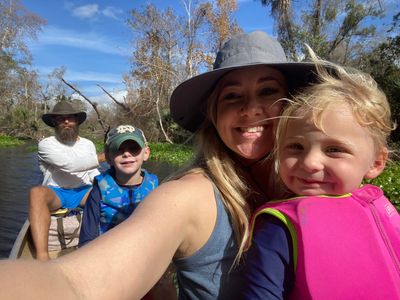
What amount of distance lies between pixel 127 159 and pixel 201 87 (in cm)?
147

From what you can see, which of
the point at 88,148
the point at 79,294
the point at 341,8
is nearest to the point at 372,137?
the point at 79,294

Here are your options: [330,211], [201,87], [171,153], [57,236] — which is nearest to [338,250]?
[330,211]

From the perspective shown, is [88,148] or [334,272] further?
[88,148]

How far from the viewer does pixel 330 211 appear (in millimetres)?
1045

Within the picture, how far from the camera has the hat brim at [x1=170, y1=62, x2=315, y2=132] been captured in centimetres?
143

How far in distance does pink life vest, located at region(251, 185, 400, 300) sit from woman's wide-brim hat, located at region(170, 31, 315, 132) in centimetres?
55

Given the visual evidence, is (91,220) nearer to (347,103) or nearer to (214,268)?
Answer: (214,268)

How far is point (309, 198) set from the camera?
1.07 m

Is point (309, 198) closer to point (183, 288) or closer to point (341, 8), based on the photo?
point (183, 288)

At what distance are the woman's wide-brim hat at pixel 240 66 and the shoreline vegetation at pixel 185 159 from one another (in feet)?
0.80

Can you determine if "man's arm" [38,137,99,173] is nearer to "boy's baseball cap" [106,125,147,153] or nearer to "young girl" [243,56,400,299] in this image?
"boy's baseball cap" [106,125,147,153]

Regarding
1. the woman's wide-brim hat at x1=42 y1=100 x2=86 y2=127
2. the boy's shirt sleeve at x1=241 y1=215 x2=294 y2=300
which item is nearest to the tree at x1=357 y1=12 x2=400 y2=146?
the woman's wide-brim hat at x1=42 y1=100 x2=86 y2=127

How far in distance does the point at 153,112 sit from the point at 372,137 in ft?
71.5

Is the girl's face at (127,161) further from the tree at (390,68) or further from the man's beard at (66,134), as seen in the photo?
the tree at (390,68)
